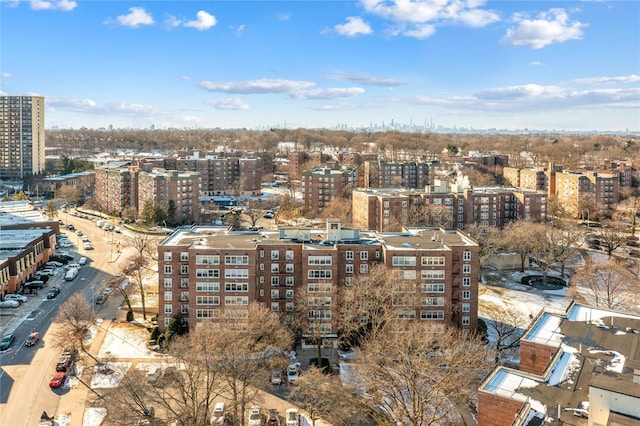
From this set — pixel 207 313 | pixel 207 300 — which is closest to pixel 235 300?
pixel 207 300

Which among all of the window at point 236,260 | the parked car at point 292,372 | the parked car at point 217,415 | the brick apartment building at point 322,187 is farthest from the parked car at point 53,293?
the brick apartment building at point 322,187

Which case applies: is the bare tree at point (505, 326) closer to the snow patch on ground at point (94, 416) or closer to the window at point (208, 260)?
the window at point (208, 260)

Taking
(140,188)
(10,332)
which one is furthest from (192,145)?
(10,332)

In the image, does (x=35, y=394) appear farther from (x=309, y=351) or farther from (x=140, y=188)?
(x=140, y=188)

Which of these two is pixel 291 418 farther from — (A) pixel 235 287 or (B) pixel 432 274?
(B) pixel 432 274

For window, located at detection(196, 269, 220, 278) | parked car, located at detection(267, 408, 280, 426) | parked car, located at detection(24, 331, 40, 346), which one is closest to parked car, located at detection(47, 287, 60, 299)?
parked car, located at detection(24, 331, 40, 346)

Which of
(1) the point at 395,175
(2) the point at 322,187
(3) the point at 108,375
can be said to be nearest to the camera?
(3) the point at 108,375
